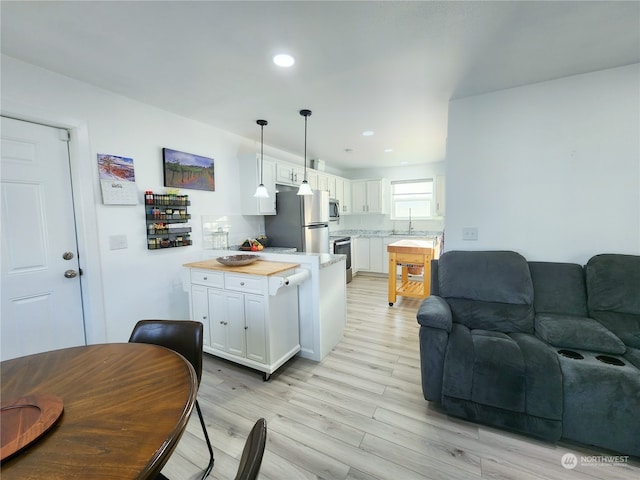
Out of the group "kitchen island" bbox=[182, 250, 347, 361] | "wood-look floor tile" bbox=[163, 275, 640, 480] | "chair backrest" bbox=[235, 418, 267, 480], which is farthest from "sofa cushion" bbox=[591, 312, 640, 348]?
"chair backrest" bbox=[235, 418, 267, 480]

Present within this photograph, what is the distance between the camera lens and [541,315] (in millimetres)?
1978

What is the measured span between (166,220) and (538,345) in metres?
3.17

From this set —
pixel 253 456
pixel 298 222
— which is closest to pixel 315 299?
pixel 298 222

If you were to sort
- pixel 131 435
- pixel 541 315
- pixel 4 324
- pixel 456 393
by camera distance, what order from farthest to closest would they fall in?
1. pixel 541 315
2. pixel 4 324
3. pixel 456 393
4. pixel 131 435

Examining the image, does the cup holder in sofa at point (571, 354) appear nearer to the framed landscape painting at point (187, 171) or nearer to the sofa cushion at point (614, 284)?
the sofa cushion at point (614, 284)

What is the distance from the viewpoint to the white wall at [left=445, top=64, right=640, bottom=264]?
2.07 metres

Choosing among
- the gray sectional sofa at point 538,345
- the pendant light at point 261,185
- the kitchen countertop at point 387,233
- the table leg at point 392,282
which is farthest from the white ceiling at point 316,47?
the kitchen countertop at point 387,233

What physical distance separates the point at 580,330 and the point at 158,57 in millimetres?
3343

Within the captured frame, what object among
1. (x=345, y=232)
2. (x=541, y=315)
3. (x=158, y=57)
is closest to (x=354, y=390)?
(x=541, y=315)

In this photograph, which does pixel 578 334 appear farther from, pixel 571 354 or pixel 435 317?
pixel 435 317

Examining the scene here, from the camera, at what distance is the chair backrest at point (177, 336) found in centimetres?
137

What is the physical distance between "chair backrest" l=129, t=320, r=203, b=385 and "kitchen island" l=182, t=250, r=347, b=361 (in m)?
1.07

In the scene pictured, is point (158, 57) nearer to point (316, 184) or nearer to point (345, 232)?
point (316, 184)

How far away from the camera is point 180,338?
1.39 m
